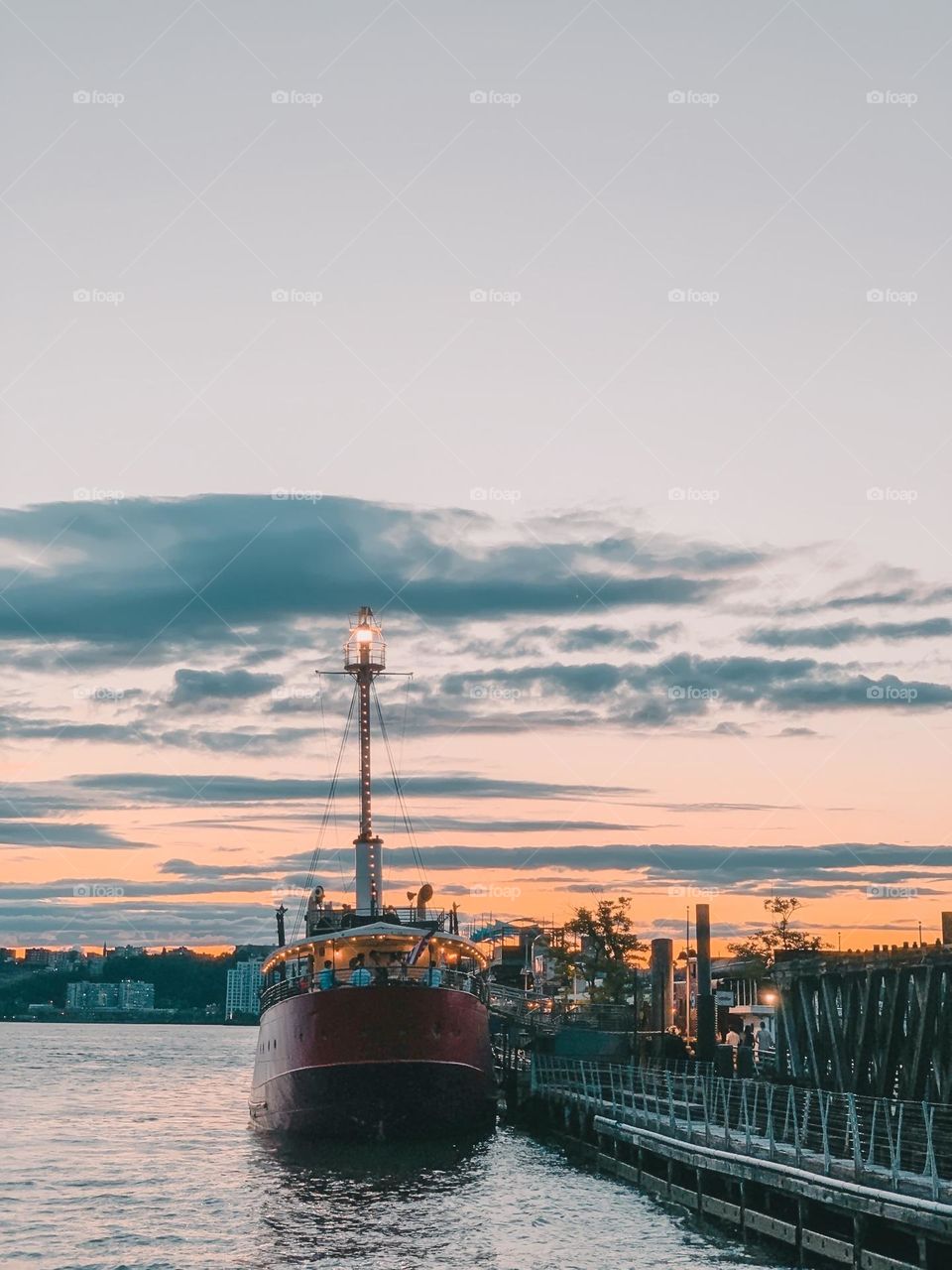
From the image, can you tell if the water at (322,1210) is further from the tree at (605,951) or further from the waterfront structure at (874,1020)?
the tree at (605,951)

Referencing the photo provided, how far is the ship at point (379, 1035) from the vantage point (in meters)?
51.5

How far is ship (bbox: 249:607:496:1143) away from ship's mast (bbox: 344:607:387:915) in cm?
430

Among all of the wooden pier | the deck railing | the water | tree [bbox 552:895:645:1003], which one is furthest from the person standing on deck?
tree [bbox 552:895:645:1003]

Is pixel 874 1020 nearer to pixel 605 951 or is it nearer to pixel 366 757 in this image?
pixel 366 757

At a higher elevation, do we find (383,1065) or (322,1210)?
(383,1065)

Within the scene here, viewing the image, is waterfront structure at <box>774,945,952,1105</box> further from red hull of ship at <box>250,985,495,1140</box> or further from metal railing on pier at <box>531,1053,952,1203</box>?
red hull of ship at <box>250,985,495,1140</box>

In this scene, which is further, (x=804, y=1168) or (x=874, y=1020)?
(x=874, y=1020)

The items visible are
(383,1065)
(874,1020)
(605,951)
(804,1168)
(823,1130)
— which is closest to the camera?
(804,1168)

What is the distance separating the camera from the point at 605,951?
12381 centimetres

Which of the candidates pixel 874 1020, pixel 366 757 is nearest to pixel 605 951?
pixel 366 757

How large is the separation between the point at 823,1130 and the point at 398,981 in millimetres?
24501

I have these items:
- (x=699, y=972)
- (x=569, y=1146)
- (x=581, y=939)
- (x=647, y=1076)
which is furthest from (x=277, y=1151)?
(x=581, y=939)

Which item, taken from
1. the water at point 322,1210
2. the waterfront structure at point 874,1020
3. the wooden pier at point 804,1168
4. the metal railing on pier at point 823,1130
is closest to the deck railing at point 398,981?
the water at point 322,1210

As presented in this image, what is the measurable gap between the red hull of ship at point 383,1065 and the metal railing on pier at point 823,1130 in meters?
5.58
